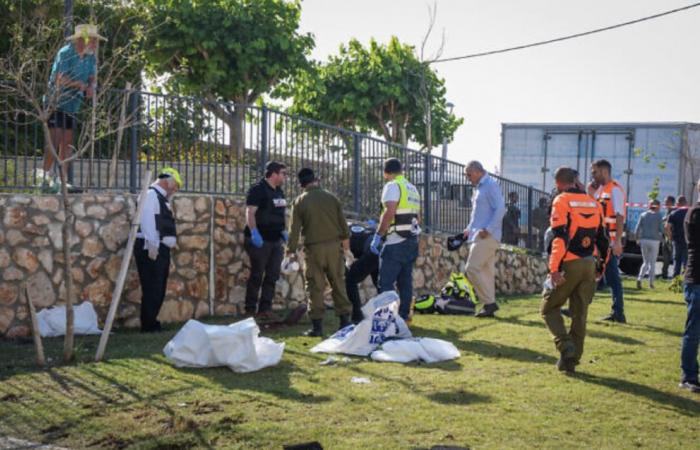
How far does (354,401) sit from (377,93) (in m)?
32.9

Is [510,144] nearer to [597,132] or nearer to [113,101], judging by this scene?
[597,132]

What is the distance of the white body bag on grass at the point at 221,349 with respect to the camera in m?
8.22

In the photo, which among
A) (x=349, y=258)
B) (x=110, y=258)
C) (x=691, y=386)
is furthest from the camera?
(x=349, y=258)

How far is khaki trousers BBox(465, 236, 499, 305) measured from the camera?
502 inches

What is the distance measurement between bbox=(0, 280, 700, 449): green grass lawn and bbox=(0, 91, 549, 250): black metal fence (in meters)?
2.40

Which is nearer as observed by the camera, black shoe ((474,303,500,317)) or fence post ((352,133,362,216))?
black shoe ((474,303,500,317))

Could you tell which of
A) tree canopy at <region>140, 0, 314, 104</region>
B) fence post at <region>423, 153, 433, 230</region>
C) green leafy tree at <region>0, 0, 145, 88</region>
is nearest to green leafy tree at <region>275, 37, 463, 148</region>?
tree canopy at <region>140, 0, 314, 104</region>

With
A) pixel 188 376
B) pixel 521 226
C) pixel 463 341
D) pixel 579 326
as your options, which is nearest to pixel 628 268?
pixel 521 226

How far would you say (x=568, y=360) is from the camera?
8398 millimetres

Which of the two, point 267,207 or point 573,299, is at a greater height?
point 267,207

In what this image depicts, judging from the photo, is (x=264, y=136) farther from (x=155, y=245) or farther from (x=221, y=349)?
(x=221, y=349)

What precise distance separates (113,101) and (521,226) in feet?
38.8

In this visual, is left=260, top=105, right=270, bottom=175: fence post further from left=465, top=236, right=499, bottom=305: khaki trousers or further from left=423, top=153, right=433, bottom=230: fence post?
left=423, top=153, right=433, bottom=230: fence post

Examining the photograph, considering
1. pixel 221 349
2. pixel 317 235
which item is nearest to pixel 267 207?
pixel 317 235
